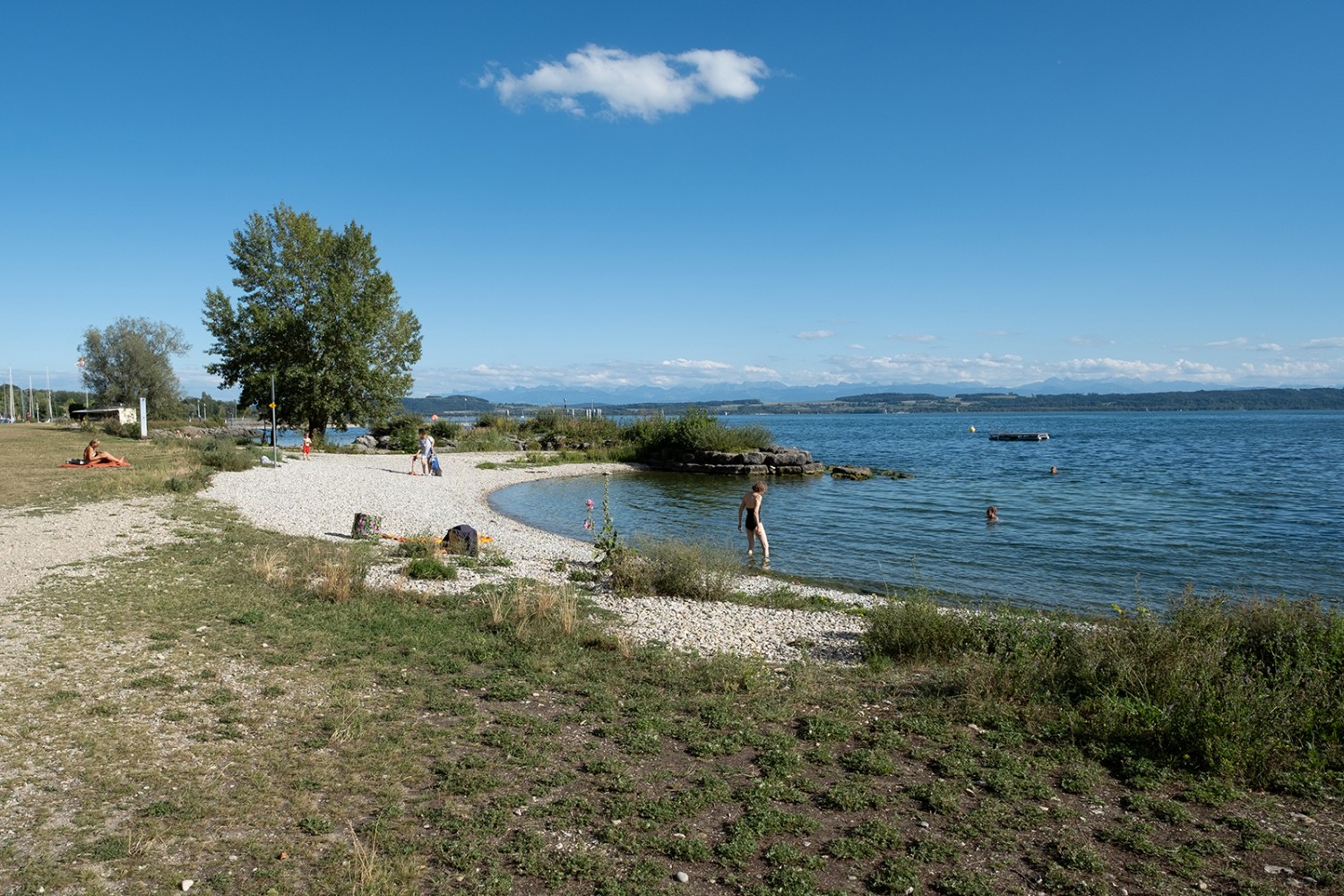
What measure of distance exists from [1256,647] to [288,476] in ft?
93.2

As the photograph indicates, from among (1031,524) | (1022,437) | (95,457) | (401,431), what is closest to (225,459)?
(95,457)

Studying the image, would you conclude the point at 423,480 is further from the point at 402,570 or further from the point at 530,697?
the point at 530,697

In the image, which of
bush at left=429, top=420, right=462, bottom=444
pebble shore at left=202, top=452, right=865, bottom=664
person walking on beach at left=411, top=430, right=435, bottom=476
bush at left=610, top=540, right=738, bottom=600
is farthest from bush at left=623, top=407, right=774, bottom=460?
bush at left=610, top=540, right=738, bottom=600

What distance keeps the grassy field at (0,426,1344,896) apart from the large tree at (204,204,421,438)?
3631cm

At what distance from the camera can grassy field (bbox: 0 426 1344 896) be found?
4375 millimetres

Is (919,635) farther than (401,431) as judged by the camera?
No

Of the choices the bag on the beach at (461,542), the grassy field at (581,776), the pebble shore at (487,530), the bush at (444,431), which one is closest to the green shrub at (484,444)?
the bush at (444,431)

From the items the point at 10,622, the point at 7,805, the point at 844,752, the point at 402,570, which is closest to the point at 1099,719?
the point at 844,752

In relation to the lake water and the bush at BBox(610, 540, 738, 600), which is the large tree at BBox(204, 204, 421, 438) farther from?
the bush at BBox(610, 540, 738, 600)

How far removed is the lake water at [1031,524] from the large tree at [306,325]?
53.7 ft

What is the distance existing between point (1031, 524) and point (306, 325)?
38211 mm

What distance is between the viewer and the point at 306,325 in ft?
142

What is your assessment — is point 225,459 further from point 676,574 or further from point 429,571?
point 676,574

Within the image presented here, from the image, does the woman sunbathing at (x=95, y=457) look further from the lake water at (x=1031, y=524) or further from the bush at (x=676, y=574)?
the bush at (x=676, y=574)
